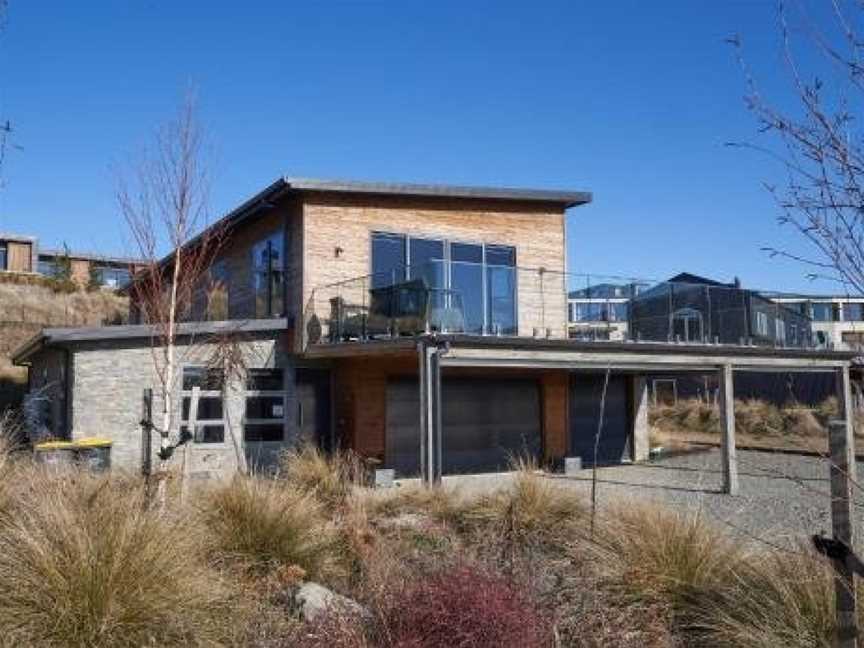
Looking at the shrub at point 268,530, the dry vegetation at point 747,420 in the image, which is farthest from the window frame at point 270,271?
the dry vegetation at point 747,420

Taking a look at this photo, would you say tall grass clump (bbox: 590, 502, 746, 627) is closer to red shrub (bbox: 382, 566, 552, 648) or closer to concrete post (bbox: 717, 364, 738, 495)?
red shrub (bbox: 382, 566, 552, 648)

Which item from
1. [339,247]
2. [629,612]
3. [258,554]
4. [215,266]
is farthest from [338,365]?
[629,612]

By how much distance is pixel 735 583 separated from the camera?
5418 mm

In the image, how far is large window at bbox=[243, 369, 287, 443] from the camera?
17578 mm

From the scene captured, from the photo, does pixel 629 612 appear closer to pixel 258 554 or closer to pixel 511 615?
pixel 511 615

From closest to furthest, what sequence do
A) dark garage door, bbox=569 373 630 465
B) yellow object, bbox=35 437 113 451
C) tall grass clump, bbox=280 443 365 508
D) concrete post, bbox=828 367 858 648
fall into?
concrete post, bbox=828 367 858 648
tall grass clump, bbox=280 443 365 508
yellow object, bbox=35 437 113 451
dark garage door, bbox=569 373 630 465

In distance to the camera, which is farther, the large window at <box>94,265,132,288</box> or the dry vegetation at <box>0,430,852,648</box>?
the large window at <box>94,265,132,288</box>

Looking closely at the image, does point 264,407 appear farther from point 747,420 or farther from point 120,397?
point 747,420

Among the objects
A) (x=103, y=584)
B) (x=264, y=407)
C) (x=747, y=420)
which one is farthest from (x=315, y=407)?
(x=747, y=420)

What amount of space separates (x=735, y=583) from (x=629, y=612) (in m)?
0.69

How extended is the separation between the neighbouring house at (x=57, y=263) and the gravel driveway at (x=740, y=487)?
31.9m

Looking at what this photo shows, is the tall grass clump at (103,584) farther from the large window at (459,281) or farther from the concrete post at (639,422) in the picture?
the concrete post at (639,422)

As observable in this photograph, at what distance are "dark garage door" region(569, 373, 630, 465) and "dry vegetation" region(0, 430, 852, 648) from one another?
1379 cm

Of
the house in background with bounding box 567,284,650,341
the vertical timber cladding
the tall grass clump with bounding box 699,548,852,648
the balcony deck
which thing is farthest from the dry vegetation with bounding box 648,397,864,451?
the tall grass clump with bounding box 699,548,852,648
